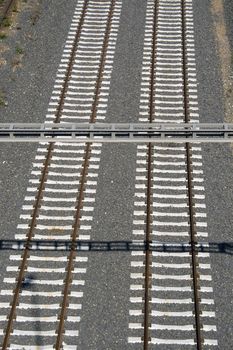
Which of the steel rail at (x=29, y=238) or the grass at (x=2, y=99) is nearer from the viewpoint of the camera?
the steel rail at (x=29, y=238)

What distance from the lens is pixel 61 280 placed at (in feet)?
50.1

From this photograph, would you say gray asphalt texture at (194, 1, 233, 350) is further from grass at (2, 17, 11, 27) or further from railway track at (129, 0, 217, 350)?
grass at (2, 17, 11, 27)

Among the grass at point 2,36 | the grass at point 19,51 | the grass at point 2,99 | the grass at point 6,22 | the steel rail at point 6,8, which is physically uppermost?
the steel rail at point 6,8

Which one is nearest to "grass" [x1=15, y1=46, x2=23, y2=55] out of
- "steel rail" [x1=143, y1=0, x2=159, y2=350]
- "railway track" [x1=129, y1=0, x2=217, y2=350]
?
"railway track" [x1=129, y1=0, x2=217, y2=350]

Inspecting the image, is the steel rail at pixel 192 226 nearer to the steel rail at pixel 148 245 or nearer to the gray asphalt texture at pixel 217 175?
the gray asphalt texture at pixel 217 175

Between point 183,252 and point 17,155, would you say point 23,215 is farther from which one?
→ point 183,252

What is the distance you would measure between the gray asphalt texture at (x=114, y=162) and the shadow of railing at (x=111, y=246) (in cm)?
12

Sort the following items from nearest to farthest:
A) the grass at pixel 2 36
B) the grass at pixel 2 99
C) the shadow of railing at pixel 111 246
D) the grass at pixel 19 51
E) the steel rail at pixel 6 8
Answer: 1. the shadow of railing at pixel 111 246
2. the grass at pixel 2 99
3. the grass at pixel 19 51
4. the grass at pixel 2 36
5. the steel rail at pixel 6 8

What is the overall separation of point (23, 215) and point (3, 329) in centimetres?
389

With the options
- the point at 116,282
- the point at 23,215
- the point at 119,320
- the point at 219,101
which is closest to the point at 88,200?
the point at 23,215

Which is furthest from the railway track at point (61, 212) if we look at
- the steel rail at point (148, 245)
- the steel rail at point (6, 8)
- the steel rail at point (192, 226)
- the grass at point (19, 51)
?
the steel rail at point (6, 8)

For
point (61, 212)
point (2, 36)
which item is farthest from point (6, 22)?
point (61, 212)

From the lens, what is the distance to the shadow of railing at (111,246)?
629 inches

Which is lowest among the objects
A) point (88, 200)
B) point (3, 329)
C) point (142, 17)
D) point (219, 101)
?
point (3, 329)
